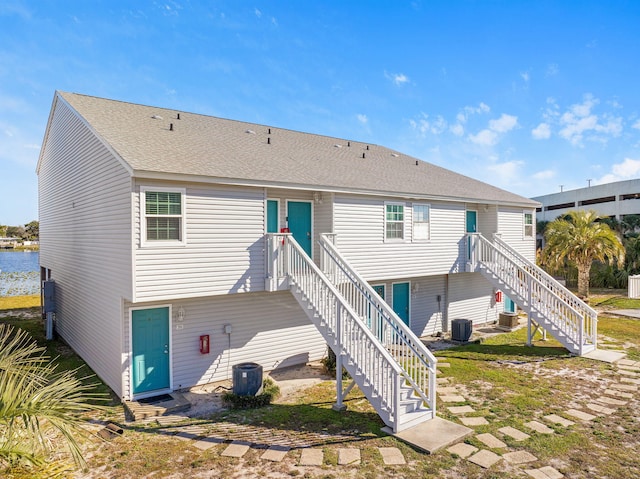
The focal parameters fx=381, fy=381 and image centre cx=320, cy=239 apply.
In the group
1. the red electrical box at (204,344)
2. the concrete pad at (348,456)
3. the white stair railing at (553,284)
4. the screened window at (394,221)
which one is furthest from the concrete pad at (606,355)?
the red electrical box at (204,344)

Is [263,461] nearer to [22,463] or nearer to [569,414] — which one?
[22,463]

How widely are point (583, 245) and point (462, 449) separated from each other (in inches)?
744

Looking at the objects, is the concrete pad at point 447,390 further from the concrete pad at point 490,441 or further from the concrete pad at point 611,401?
the concrete pad at point 611,401

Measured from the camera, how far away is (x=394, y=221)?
529 inches

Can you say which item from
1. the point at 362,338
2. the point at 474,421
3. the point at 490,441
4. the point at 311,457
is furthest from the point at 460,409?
the point at 311,457

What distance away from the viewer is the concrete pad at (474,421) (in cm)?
767

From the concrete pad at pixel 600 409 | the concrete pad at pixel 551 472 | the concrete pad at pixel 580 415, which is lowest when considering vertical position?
the concrete pad at pixel 600 409

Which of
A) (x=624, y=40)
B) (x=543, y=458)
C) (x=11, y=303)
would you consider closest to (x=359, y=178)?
(x=543, y=458)

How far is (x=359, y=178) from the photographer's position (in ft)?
43.2

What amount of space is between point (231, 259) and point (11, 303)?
20.9 metres

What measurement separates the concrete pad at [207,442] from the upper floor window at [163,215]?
439 cm

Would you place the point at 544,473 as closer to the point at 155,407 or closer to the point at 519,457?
the point at 519,457

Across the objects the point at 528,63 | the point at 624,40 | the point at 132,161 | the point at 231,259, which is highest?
the point at 624,40

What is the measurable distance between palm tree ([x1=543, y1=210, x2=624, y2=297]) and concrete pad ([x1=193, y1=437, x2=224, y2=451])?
21113 millimetres
